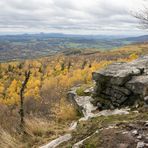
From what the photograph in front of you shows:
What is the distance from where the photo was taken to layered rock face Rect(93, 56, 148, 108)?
49.2 feet

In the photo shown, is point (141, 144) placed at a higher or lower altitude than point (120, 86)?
higher

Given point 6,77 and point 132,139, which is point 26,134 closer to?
point 132,139

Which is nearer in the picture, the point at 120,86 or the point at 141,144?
the point at 141,144

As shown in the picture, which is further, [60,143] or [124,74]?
[124,74]

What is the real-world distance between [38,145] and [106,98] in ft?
23.5

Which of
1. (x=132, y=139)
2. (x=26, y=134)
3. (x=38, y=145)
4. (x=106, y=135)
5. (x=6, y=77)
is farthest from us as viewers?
(x=6, y=77)

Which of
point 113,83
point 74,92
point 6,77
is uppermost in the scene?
point 113,83

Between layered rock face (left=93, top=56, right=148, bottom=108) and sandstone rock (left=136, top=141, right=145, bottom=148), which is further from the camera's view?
layered rock face (left=93, top=56, right=148, bottom=108)

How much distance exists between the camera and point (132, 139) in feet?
21.9

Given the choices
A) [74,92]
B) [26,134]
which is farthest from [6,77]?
[26,134]

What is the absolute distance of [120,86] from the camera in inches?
626

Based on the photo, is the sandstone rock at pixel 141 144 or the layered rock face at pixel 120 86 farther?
the layered rock face at pixel 120 86

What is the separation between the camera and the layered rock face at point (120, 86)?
1500cm

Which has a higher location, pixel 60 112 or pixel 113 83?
pixel 113 83
